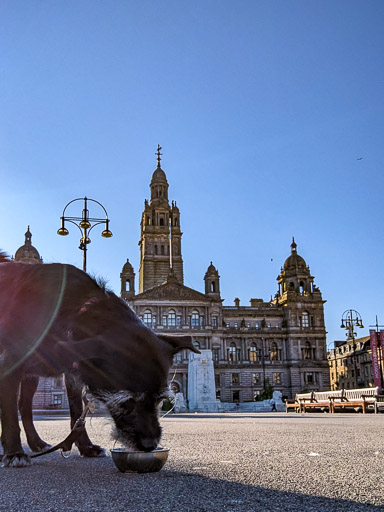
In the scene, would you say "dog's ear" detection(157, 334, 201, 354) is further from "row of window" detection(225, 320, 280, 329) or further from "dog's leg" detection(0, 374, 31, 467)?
"row of window" detection(225, 320, 280, 329)

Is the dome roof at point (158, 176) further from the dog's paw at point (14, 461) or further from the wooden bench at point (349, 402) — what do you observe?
the dog's paw at point (14, 461)

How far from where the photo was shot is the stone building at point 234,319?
64.0 meters

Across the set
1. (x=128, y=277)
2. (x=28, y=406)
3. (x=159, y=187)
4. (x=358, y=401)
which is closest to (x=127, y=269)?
(x=128, y=277)

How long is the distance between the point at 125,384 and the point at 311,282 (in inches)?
2779

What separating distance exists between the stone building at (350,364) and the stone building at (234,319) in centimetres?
700

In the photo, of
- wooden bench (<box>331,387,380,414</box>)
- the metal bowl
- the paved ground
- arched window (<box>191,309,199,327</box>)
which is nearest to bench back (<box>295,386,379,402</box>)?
wooden bench (<box>331,387,380,414</box>)

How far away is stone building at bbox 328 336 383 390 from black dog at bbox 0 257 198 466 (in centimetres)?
6784

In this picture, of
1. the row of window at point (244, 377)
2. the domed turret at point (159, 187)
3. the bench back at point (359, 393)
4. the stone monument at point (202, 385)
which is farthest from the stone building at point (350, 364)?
the bench back at point (359, 393)

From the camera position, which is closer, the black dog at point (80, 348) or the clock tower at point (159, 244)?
the black dog at point (80, 348)

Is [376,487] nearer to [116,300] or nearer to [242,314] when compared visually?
[116,300]

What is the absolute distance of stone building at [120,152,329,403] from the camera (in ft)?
210

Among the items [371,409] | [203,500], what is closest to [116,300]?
[203,500]

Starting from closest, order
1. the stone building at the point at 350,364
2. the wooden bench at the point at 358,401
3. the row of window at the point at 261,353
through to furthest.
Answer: the wooden bench at the point at 358,401 < the row of window at the point at 261,353 < the stone building at the point at 350,364

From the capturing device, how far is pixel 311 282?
234 feet
